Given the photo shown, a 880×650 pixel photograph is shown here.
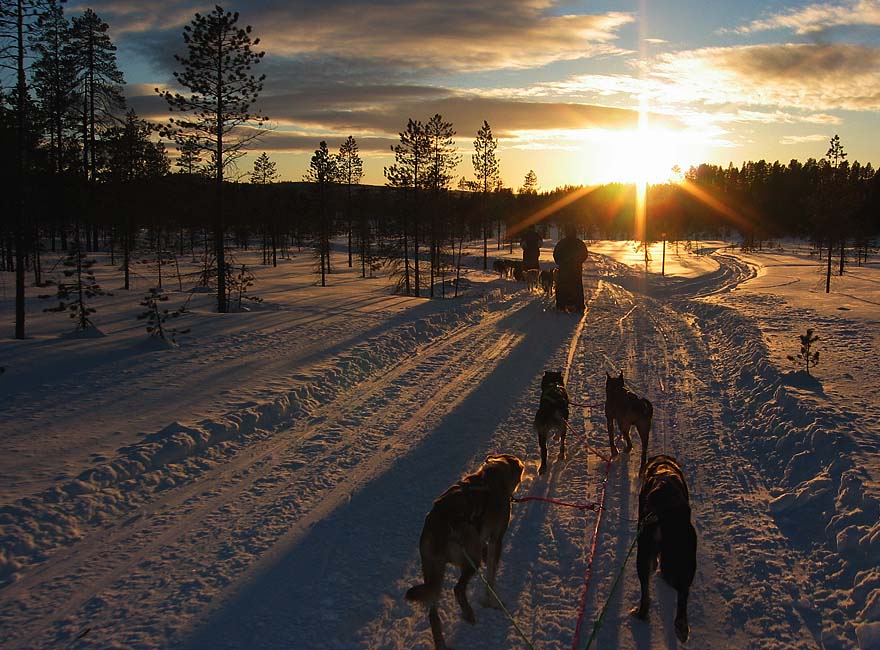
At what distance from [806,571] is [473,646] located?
9.68ft

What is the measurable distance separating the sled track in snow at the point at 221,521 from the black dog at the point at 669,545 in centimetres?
314

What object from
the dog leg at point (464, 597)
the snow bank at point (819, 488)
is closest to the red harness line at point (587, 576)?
the dog leg at point (464, 597)

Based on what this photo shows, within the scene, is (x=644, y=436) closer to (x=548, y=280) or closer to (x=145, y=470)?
(x=145, y=470)

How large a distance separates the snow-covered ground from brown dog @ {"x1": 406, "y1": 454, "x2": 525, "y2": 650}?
298 millimetres

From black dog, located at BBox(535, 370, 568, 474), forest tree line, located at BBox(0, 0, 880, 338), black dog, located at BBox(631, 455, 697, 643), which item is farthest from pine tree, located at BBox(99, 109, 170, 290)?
black dog, located at BBox(631, 455, 697, 643)

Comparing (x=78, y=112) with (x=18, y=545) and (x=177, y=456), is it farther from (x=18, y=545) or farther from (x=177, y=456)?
(x=18, y=545)

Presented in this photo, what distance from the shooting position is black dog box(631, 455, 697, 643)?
3.86 meters

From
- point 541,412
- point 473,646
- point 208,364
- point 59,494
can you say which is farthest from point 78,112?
point 473,646

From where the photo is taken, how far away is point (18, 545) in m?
5.06

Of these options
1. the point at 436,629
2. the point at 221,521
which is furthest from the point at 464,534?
the point at 221,521

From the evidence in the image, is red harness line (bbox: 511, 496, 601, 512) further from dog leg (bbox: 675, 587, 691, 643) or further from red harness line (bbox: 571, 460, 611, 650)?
dog leg (bbox: 675, 587, 691, 643)

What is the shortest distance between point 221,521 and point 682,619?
4222mm

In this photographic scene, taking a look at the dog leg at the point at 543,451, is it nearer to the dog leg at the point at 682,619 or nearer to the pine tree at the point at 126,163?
the dog leg at the point at 682,619

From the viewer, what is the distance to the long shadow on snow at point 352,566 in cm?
402
